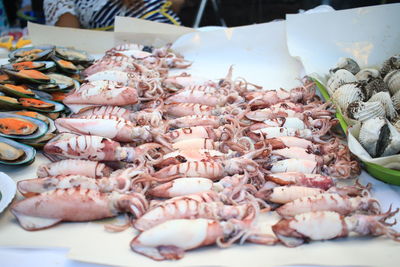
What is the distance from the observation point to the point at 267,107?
6.63 feet

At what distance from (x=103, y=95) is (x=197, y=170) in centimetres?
77

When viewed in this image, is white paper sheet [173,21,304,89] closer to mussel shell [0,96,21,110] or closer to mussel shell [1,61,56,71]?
mussel shell [1,61,56,71]

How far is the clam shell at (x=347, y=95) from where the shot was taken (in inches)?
73.5

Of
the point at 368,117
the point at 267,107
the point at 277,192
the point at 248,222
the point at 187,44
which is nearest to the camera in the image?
the point at 248,222

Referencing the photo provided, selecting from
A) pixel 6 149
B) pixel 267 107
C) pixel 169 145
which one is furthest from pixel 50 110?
pixel 267 107

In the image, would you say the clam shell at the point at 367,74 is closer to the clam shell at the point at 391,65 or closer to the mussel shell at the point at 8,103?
the clam shell at the point at 391,65

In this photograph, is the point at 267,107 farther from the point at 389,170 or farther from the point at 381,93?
the point at 389,170

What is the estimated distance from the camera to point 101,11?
137 inches

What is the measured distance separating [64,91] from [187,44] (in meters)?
1.20

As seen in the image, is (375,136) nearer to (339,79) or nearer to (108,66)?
(339,79)

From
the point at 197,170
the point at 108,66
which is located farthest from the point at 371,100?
the point at 108,66

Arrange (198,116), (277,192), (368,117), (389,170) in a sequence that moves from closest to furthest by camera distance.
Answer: (277,192) → (389,170) → (368,117) → (198,116)

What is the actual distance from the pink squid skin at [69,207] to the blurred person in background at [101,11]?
2.60 metres

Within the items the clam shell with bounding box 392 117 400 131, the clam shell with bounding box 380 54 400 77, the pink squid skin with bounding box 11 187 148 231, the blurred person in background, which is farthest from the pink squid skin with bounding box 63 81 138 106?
the blurred person in background
